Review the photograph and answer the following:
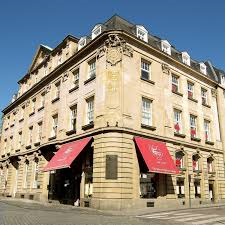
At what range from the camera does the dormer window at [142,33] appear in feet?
83.7

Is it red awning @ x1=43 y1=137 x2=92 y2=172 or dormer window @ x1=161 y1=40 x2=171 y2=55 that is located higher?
dormer window @ x1=161 y1=40 x2=171 y2=55

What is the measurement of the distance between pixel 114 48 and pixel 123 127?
6.44 metres

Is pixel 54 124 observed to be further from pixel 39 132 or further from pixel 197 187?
pixel 197 187

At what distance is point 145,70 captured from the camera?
24641 mm

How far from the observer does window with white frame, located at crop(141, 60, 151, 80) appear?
24.4 m

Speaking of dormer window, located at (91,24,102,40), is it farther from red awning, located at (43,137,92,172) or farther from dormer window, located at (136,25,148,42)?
red awning, located at (43,137,92,172)

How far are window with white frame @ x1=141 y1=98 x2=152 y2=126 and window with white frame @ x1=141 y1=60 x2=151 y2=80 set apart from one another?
2081mm

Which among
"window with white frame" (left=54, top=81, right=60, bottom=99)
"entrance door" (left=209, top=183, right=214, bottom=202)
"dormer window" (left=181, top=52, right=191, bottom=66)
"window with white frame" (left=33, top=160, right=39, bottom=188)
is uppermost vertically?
"dormer window" (left=181, top=52, right=191, bottom=66)

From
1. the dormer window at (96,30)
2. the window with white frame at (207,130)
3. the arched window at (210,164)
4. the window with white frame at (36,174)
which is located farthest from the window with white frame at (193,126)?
the window with white frame at (36,174)

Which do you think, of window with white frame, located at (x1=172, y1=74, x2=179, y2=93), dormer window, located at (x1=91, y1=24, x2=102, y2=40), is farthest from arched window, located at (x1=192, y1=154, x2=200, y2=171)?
dormer window, located at (x1=91, y1=24, x2=102, y2=40)

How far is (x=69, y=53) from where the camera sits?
28734 mm

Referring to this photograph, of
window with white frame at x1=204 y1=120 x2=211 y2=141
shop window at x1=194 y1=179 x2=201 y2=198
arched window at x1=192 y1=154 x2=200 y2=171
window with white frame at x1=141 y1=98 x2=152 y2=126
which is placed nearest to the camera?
window with white frame at x1=141 y1=98 x2=152 y2=126

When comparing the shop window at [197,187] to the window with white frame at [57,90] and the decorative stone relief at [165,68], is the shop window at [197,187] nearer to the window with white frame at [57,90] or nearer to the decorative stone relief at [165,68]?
the decorative stone relief at [165,68]

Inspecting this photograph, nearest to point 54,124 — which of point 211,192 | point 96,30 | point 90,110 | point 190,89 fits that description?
point 90,110
